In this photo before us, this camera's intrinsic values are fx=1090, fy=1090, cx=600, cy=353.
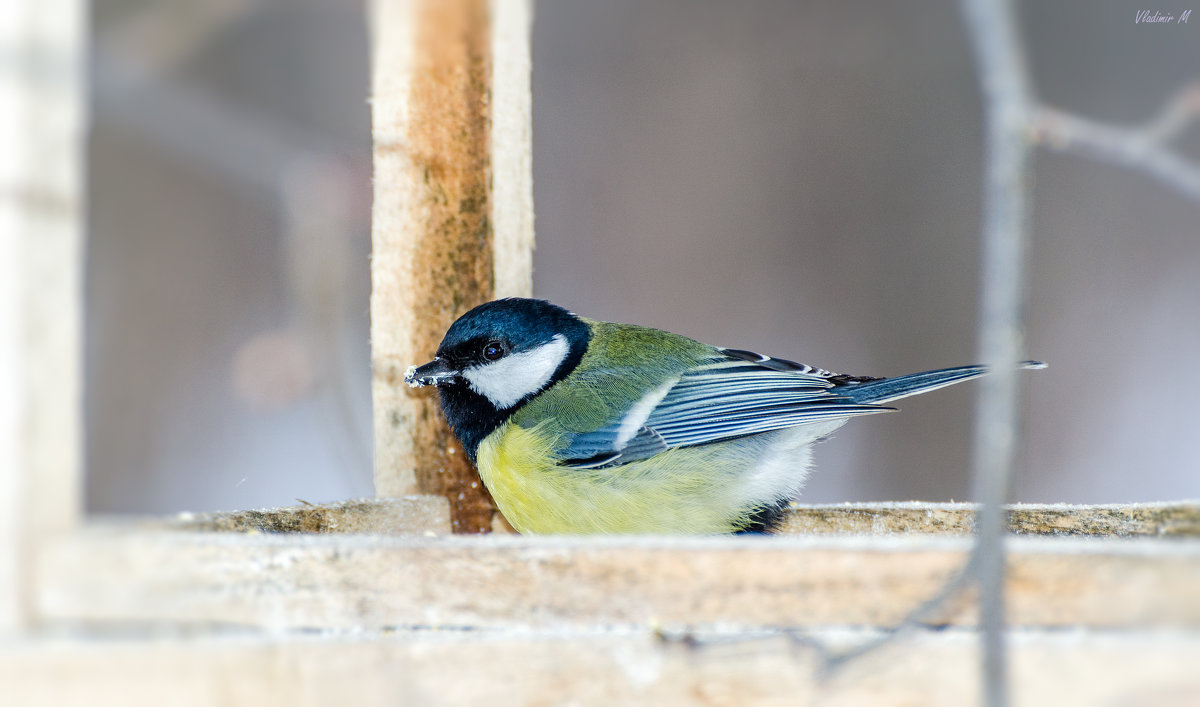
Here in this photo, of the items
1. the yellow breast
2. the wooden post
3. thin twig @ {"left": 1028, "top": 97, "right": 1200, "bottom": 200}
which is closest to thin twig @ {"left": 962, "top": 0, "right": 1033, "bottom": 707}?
thin twig @ {"left": 1028, "top": 97, "right": 1200, "bottom": 200}

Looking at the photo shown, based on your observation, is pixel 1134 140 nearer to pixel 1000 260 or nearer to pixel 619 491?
pixel 1000 260

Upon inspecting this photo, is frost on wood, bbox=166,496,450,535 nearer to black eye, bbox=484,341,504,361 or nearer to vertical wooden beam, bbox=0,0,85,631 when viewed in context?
black eye, bbox=484,341,504,361

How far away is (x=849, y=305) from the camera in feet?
11.1

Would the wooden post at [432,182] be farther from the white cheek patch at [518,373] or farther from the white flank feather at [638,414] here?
the white flank feather at [638,414]

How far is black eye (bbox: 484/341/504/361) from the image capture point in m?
1.92

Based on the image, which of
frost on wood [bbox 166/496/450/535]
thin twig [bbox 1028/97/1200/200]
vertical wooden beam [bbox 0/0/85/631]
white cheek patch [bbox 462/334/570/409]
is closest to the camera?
thin twig [bbox 1028/97/1200/200]

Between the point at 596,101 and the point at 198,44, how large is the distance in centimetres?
200

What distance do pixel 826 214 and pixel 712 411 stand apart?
1.66m

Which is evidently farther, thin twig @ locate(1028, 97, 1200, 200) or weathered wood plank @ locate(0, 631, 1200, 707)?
weathered wood plank @ locate(0, 631, 1200, 707)

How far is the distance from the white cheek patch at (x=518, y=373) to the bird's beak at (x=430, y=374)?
0.30 ft

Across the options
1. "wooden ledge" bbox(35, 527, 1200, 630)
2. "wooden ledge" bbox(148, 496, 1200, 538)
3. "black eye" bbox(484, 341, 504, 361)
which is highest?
"black eye" bbox(484, 341, 504, 361)

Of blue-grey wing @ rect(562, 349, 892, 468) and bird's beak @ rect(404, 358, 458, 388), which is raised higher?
bird's beak @ rect(404, 358, 458, 388)

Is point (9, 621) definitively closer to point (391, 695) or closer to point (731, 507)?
point (391, 695)

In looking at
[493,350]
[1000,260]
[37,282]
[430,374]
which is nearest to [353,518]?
[430,374]
